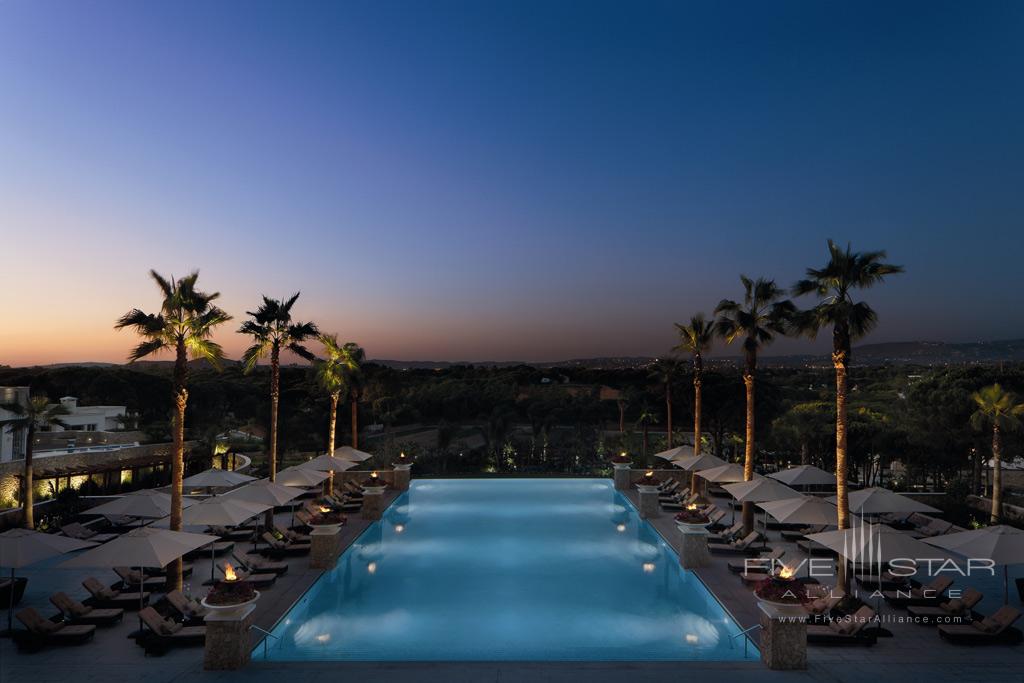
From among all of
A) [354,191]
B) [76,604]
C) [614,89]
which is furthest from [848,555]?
[354,191]

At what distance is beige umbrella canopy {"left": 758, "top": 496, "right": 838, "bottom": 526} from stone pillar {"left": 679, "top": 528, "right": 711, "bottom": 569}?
1785 mm

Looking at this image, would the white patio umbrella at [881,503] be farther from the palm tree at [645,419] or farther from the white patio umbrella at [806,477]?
the palm tree at [645,419]

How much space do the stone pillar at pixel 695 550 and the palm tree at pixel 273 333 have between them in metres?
12.9

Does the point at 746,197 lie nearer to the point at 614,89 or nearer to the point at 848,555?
the point at 614,89

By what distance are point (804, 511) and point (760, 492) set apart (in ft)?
6.32

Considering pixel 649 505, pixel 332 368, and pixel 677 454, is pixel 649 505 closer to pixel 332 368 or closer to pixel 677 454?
pixel 677 454

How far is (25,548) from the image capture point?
1073cm

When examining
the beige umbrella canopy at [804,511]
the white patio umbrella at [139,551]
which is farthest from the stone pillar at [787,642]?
the white patio umbrella at [139,551]

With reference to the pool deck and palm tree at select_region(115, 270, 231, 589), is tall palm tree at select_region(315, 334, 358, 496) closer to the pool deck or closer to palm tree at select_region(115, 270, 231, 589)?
palm tree at select_region(115, 270, 231, 589)

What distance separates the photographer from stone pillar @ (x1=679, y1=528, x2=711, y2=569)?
14.7 metres

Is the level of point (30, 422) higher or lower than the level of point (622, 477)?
higher

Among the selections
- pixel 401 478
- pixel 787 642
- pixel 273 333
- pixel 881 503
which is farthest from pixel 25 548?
pixel 881 503

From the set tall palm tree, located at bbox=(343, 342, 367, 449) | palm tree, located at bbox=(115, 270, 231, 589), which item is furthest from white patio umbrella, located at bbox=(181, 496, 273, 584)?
tall palm tree, located at bbox=(343, 342, 367, 449)

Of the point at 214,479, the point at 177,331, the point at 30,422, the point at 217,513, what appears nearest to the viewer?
the point at 177,331
